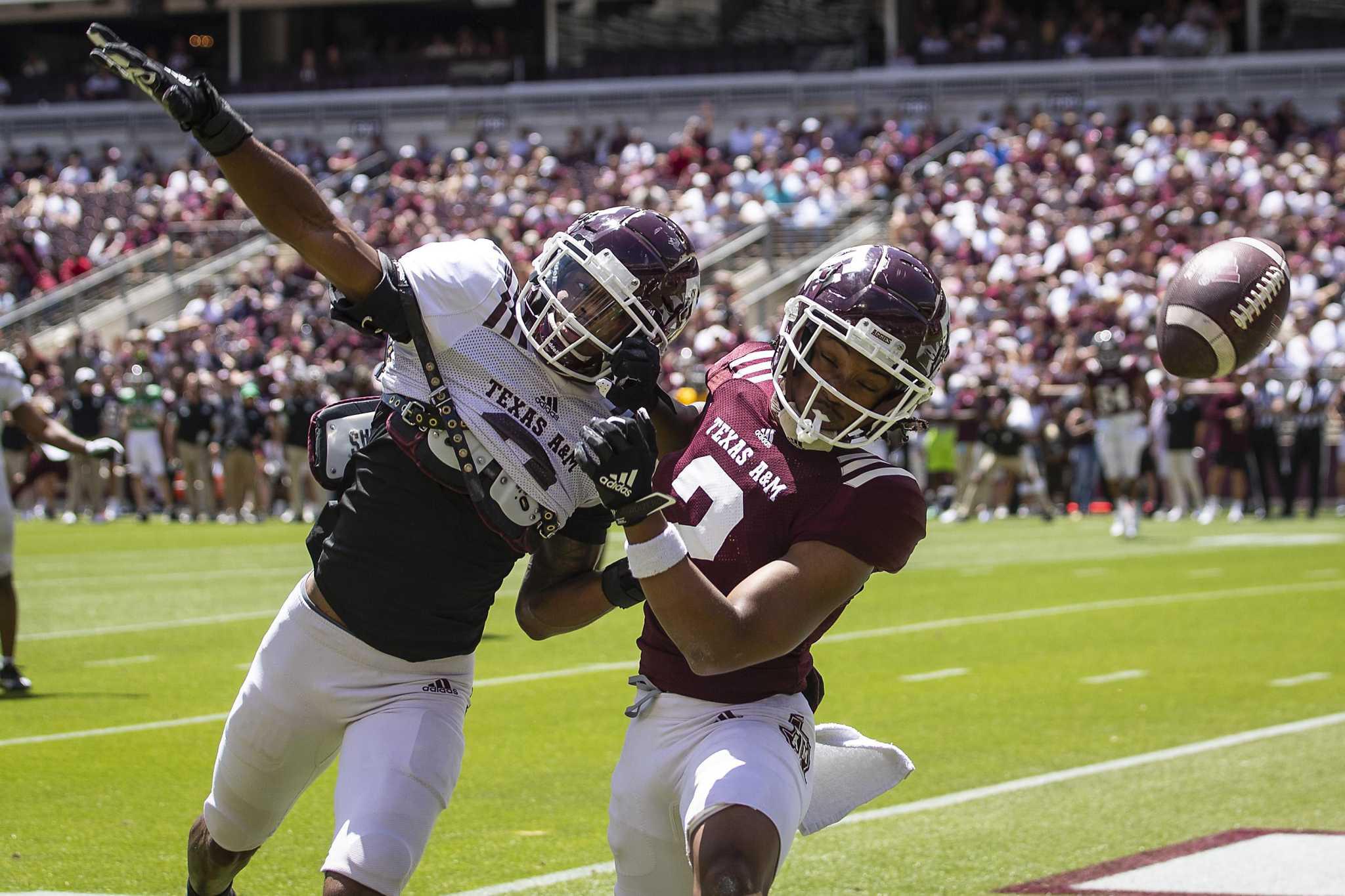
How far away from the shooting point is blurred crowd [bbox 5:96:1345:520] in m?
21.8

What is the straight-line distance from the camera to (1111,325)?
22266 millimetres

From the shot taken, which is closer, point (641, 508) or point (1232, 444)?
point (641, 508)

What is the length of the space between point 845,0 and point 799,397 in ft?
118

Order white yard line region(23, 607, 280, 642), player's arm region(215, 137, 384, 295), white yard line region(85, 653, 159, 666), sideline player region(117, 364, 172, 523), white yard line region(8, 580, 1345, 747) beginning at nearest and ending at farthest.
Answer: player's arm region(215, 137, 384, 295) → white yard line region(8, 580, 1345, 747) → white yard line region(85, 653, 159, 666) → white yard line region(23, 607, 280, 642) → sideline player region(117, 364, 172, 523)

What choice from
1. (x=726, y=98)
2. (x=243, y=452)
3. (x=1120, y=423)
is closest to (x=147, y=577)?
(x=243, y=452)

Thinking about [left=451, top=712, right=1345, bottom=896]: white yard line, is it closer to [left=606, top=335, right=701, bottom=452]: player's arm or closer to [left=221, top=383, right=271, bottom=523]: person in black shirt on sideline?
[left=606, top=335, right=701, bottom=452]: player's arm

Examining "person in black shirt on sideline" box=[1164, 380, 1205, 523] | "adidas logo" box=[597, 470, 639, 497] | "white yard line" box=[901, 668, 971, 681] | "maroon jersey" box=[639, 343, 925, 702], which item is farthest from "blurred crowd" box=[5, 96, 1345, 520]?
"adidas logo" box=[597, 470, 639, 497]

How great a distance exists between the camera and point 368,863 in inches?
130

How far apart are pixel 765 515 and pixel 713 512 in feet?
0.34

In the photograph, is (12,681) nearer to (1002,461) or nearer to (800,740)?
(800,740)

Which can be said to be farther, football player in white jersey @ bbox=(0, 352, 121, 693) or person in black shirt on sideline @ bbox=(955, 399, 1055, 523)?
person in black shirt on sideline @ bbox=(955, 399, 1055, 523)

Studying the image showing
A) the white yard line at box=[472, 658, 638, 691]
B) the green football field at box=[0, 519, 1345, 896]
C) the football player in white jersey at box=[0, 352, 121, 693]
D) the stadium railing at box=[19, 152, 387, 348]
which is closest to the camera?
the green football field at box=[0, 519, 1345, 896]

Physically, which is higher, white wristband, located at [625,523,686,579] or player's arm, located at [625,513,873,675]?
white wristband, located at [625,523,686,579]

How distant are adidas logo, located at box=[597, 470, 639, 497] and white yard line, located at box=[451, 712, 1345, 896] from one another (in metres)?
2.30
